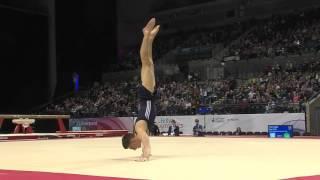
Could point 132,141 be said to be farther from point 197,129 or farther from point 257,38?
point 257,38

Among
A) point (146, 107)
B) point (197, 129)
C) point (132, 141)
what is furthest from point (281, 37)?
point (132, 141)

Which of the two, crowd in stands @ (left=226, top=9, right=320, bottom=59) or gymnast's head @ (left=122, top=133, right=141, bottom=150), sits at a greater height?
crowd in stands @ (left=226, top=9, right=320, bottom=59)

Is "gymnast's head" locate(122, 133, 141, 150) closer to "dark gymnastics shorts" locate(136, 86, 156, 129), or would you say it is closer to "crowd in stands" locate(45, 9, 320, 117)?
"dark gymnastics shorts" locate(136, 86, 156, 129)

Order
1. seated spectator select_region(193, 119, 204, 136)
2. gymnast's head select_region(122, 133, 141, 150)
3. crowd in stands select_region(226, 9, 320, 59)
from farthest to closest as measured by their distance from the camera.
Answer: crowd in stands select_region(226, 9, 320, 59) → seated spectator select_region(193, 119, 204, 136) → gymnast's head select_region(122, 133, 141, 150)

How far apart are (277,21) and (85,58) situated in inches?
493

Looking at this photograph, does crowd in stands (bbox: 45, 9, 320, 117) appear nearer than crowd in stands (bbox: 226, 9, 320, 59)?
Yes

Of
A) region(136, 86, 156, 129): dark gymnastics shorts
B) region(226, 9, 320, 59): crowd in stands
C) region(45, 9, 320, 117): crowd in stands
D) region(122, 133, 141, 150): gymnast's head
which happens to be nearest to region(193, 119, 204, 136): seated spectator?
region(45, 9, 320, 117): crowd in stands

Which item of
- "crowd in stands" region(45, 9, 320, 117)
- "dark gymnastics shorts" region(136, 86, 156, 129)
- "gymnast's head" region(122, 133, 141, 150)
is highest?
"crowd in stands" region(45, 9, 320, 117)

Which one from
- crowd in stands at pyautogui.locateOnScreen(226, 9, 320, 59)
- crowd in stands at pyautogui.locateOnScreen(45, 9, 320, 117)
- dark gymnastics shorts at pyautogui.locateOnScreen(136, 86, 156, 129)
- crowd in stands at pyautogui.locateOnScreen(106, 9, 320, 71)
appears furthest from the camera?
crowd in stands at pyautogui.locateOnScreen(106, 9, 320, 71)

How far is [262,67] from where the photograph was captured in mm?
A: 23672

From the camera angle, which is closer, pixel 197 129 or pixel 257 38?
pixel 197 129

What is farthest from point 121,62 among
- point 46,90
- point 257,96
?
point 257,96

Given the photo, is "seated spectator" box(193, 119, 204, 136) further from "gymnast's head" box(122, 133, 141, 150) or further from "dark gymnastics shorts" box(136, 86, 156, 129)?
"gymnast's head" box(122, 133, 141, 150)

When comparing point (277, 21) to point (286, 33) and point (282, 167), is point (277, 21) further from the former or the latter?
point (282, 167)
